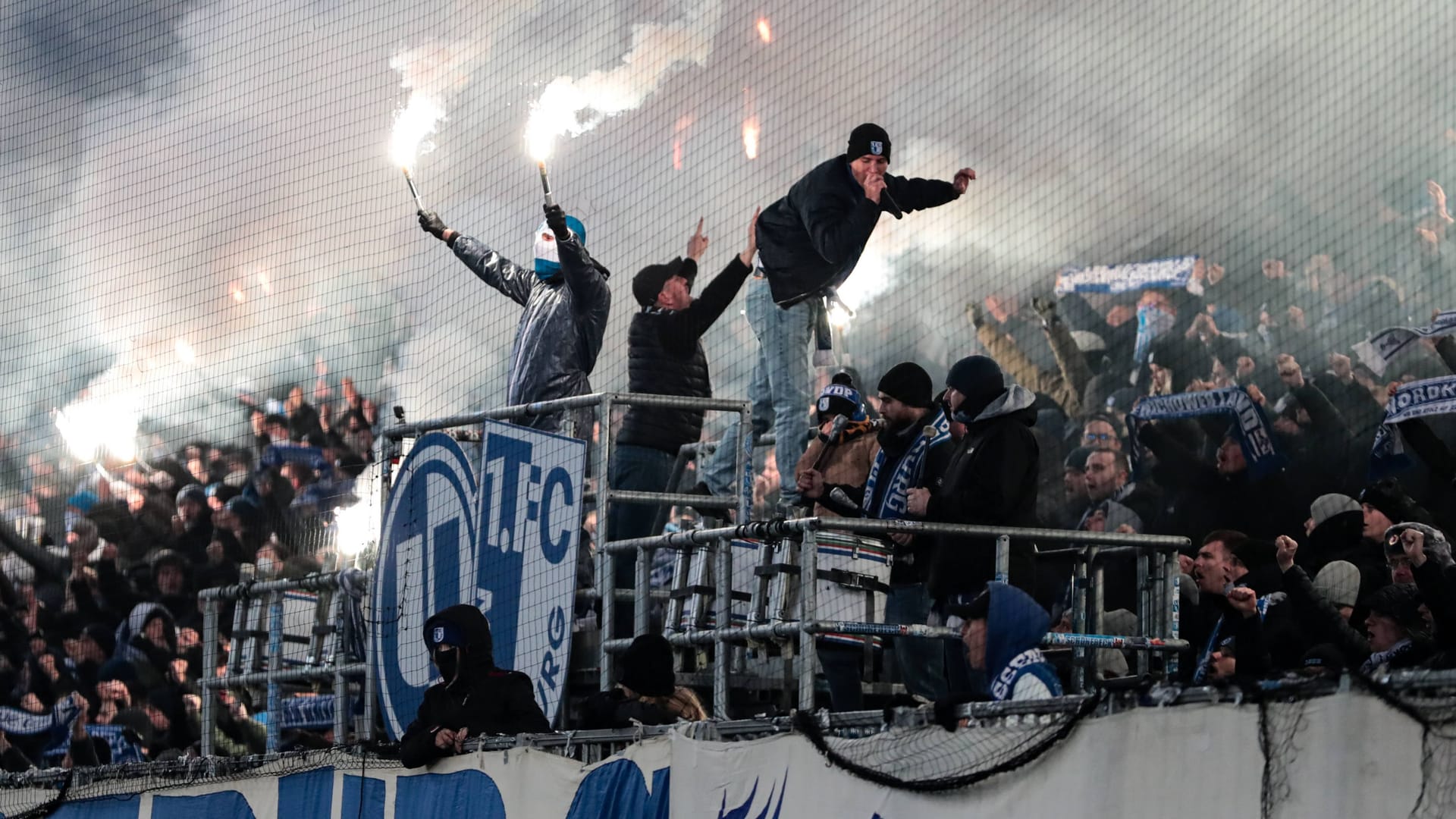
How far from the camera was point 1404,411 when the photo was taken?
7254 mm

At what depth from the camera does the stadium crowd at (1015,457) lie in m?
5.94

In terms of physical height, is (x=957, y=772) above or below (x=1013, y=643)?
below

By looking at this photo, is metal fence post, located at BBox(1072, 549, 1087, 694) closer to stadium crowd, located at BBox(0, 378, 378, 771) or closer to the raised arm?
the raised arm

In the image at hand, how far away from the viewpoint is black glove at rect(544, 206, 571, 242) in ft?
27.0

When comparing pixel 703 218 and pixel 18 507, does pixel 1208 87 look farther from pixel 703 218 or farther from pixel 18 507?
pixel 18 507

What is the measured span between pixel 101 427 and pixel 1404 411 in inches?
413

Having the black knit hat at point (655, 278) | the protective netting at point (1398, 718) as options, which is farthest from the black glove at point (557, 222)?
the protective netting at point (1398, 718)

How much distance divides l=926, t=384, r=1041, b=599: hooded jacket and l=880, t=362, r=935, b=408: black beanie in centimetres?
35

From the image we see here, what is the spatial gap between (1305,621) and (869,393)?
4.18m

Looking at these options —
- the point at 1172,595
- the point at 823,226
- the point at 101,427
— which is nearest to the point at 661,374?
the point at 823,226

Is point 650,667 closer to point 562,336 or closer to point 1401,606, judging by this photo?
point 1401,606

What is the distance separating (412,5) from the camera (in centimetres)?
1317

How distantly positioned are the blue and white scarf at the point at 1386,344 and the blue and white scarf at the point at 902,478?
2.31m

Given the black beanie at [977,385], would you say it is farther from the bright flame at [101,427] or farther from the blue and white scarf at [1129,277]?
the bright flame at [101,427]
